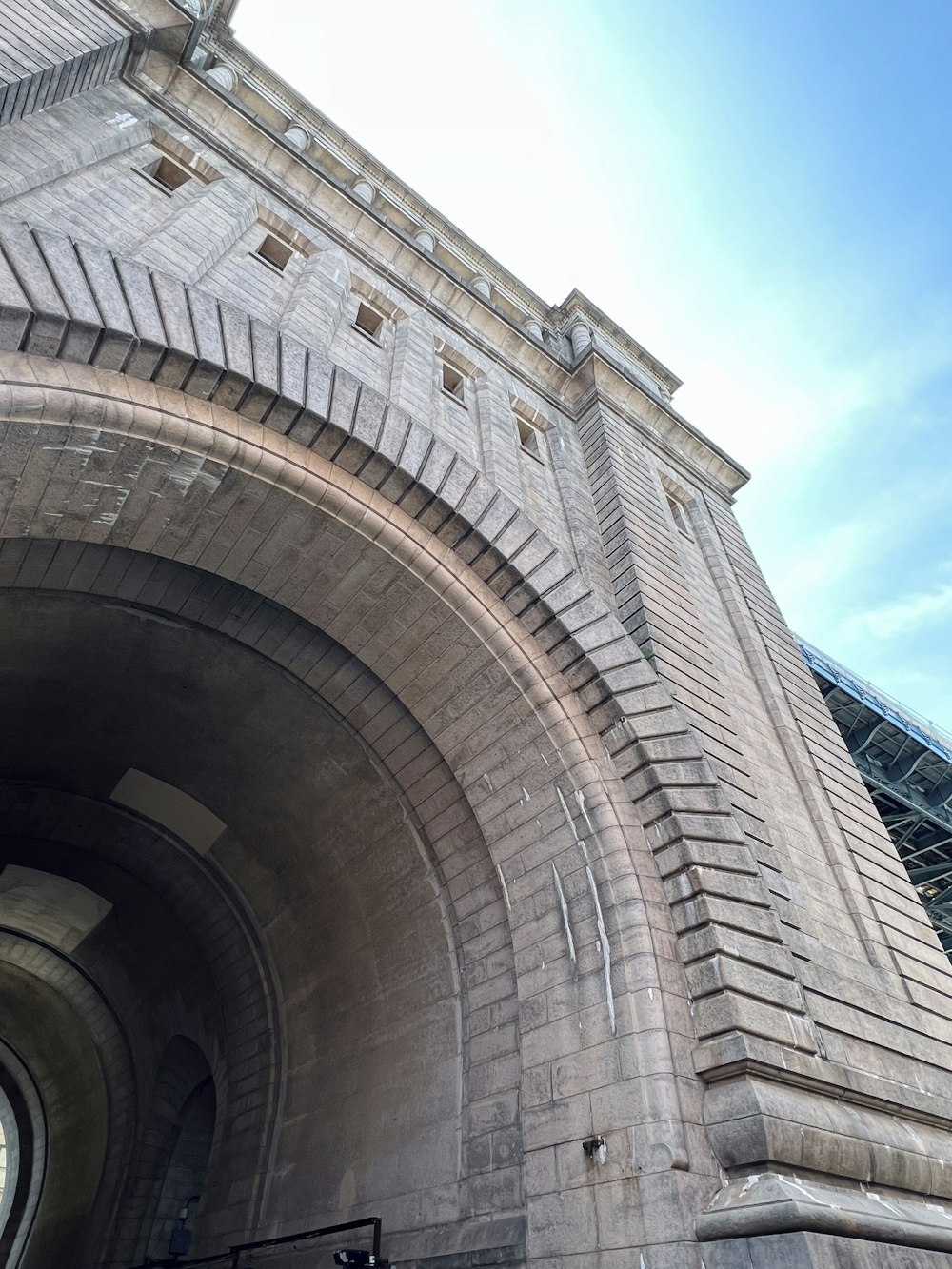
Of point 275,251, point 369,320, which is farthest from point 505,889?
point 275,251

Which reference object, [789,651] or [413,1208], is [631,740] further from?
[789,651]

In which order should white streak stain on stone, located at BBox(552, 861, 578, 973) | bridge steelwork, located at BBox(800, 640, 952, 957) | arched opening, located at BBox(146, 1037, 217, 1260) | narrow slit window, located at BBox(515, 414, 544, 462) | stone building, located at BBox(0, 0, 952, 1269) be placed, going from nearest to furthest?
stone building, located at BBox(0, 0, 952, 1269) < white streak stain on stone, located at BBox(552, 861, 578, 973) < arched opening, located at BBox(146, 1037, 217, 1260) < narrow slit window, located at BBox(515, 414, 544, 462) < bridge steelwork, located at BBox(800, 640, 952, 957)

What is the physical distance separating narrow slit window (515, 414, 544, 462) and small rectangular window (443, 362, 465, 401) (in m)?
1.12

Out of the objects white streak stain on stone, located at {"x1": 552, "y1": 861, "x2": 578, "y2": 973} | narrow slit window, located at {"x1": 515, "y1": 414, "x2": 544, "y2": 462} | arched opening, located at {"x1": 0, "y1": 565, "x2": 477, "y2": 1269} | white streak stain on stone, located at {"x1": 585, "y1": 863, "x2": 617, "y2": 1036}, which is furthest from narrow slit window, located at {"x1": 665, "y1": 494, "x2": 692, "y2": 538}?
white streak stain on stone, located at {"x1": 585, "y1": 863, "x2": 617, "y2": 1036}

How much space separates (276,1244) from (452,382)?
474 inches

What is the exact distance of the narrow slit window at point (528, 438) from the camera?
45.7ft

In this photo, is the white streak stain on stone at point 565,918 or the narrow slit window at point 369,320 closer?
the white streak stain on stone at point 565,918

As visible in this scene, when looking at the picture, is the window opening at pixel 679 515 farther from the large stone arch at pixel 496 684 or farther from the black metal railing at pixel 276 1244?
the black metal railing at pixel 276 1244

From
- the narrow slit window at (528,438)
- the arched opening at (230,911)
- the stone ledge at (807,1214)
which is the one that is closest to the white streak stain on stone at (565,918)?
the arched opening at (230,911)

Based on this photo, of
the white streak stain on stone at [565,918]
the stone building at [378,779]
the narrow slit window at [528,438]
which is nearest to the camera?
the stone building at [378,779]

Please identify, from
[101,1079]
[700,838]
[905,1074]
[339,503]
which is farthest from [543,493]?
[101,1079]

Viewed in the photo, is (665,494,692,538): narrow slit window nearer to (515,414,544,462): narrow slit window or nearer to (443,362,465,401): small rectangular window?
(515,414,544,462): narrow slit window

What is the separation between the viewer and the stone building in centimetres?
723

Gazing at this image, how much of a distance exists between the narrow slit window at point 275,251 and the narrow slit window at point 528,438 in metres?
4.37
